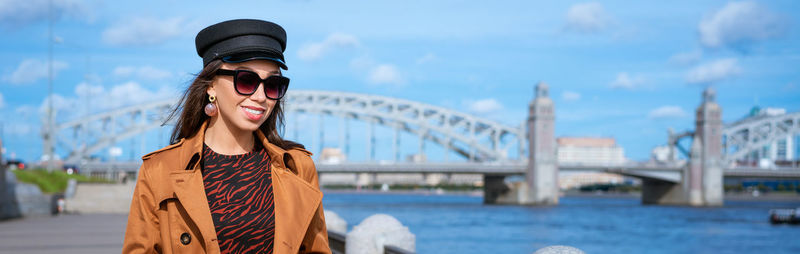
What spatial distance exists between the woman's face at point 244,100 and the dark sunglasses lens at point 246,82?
17mm

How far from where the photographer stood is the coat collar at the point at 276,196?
229 centimetres

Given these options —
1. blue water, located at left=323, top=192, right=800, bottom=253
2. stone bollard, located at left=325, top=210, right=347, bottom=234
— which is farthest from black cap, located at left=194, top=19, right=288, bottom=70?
blue water, located at left=323, top=192, right=800, bottom=253

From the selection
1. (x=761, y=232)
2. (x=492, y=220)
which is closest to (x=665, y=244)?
(x=761, y=232)

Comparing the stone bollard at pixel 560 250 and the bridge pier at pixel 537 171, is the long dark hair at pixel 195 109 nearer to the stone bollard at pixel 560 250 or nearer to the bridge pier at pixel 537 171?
the stone bollard at pixel 560 250

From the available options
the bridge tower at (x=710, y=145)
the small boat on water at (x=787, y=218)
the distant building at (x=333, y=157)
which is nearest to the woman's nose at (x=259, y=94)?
the small boat on water at (x=787, y=218)

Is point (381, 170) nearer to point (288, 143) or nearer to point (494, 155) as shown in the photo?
point (494, 155)

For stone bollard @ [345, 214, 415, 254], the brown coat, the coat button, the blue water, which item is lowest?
the blue water

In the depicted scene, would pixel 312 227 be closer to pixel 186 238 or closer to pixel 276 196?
pixel 276 196

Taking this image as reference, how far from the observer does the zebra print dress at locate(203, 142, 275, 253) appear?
2377 mm

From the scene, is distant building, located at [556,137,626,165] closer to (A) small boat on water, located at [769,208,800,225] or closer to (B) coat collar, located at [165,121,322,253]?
(A) small boat on water, located at [769,208,800,225]

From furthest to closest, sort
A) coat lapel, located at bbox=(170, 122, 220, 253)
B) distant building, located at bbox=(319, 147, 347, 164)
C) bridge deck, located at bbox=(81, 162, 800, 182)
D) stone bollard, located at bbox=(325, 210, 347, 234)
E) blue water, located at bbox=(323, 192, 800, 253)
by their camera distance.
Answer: distant building, located at bbox=(319, 147, 347, 164) → bridge deck, located at bbox=(81, 162, 800, 182) → blue water, located at bbox=(323, 192, 800, 253) → stone bollard, located at bbox=(325, 210, 347, 234) → coat lapel, located at bbox=(170, 122, 220, 253)

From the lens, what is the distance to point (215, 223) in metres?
2.37

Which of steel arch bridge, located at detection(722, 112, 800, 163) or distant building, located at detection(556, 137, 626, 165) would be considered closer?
steel arch bridge, located at detection(722, 112, 800, 163)

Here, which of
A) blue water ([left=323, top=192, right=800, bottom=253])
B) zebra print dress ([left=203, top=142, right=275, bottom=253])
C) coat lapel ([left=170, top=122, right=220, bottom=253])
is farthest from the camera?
blue water ([left=323, top=192, right=800, bottom=253])
